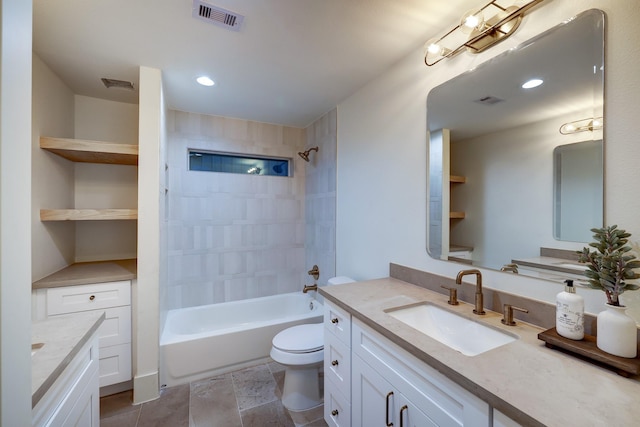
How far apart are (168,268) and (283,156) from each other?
1726mm

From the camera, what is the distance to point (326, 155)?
2.85m

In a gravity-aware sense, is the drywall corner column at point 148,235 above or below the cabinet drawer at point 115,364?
above

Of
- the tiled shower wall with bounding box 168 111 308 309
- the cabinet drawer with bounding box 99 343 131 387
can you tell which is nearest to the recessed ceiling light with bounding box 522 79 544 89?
the tiled shower wall with bounding box 168 111 308 309

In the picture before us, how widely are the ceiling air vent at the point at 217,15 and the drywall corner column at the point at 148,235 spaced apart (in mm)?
762

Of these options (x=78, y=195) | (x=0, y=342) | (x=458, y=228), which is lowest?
(x=0, y=342)

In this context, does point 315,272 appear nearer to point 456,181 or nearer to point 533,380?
point 456,181

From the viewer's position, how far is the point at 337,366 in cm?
150

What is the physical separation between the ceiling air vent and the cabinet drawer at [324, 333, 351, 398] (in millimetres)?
1802

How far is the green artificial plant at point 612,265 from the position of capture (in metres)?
0.83

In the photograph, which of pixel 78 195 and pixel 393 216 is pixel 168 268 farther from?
pixel 393 216

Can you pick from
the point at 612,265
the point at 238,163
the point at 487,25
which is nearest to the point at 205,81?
the point at 238,163

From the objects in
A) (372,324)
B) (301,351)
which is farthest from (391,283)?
(301,351)

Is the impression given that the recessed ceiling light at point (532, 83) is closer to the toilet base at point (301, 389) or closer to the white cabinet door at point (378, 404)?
the white cabinet door at point (378, 404)

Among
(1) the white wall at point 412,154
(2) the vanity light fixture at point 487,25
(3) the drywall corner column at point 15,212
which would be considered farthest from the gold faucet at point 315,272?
(3) the drywall corner column at point 15,212
